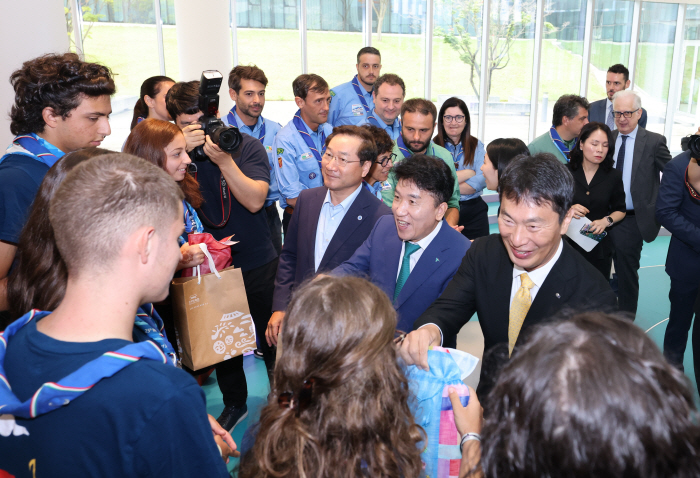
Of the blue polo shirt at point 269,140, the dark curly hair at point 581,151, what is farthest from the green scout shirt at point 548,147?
the blue polo shirt at point 269,140

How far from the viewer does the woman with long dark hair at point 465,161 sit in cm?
437

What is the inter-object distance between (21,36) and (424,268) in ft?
9.25

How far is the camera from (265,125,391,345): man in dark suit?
9.06 ft

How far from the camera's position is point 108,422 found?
100 cm

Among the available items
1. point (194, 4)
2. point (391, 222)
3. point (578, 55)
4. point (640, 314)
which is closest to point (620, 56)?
point (578, 55)

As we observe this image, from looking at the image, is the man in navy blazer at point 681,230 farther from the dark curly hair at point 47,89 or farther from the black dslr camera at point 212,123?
the dark curly hair at point 47,89

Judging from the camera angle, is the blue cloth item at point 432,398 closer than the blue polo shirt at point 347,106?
Yes

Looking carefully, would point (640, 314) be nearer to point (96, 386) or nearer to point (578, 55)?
point (96, 386)

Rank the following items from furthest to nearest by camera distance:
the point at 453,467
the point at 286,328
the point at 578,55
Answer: the point at 578,55 < the point at 453,467 < the point at 286,328

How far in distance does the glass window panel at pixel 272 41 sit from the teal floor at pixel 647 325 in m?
4.93

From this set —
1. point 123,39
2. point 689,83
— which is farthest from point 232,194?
point 689,83

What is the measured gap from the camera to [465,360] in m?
1.53

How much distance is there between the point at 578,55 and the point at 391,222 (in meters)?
8.48

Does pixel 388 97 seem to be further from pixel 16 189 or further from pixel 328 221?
pixel 16 189
